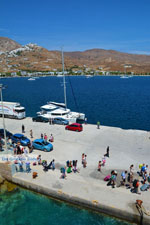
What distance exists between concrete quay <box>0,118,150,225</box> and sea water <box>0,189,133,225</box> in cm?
59

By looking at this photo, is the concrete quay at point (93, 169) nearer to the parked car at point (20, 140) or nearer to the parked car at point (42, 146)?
the parked car at point (42, 146)

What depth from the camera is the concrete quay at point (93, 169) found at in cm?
1640

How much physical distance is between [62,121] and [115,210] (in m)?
25.0

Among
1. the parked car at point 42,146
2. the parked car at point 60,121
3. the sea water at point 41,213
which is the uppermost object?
the parked car at point 60,121

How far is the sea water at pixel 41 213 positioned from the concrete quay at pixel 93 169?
1.94ft

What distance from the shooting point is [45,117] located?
4134 cm

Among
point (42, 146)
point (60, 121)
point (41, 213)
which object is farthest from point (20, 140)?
point (41, 213)

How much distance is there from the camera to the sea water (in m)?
16.2

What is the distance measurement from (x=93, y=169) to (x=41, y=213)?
23.1 ft

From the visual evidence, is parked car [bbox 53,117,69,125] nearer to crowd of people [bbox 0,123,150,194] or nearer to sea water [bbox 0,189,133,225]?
crowd of people [bbox 0,123,150,194]

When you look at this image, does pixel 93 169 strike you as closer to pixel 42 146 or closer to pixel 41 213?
pixel 41 213

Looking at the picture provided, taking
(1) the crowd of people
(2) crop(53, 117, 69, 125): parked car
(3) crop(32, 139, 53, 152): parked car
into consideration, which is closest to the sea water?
(1) the crowd of people

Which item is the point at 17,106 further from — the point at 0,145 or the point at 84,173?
the point at 84,173

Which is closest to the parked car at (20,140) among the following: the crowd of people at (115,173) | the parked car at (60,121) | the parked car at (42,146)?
the parked car at (42,146)
